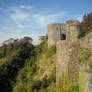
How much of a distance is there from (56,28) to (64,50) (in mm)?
12219

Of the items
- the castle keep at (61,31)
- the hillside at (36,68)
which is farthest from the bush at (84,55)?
the castle keep at (61,31)

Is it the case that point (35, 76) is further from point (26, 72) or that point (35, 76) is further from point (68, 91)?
point (68, 91)

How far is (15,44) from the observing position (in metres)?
25.3

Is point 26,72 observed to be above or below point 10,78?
above

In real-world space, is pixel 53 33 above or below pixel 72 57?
above

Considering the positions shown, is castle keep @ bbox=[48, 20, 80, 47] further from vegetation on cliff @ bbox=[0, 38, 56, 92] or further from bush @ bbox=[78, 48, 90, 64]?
bush @ bbox=[78, 48, 90, 64]

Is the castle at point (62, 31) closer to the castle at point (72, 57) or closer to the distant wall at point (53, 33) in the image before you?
the distant wall at point (53, 33)

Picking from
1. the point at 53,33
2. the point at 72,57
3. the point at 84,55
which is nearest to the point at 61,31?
the point at 53,33

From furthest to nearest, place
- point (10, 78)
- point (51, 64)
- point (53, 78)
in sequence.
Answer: point (10, 78)
point (51, 64)
point (53, 78)

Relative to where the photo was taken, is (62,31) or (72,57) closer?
(72,57)

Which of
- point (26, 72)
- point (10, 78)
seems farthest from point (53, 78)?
point (10, 78)

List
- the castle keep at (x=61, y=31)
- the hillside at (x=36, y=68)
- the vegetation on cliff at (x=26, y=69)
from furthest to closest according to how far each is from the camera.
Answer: the castle keep at (x=61, y=31)
the vegetation on cliff at (x=26, y=69)
the hillside at (x=36, y=68)

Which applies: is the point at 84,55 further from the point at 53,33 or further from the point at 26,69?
the point at 26,69

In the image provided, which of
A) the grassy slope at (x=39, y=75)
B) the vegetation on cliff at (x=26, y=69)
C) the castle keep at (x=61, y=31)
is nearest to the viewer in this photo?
the grassy slope at (x=39, y=75)
